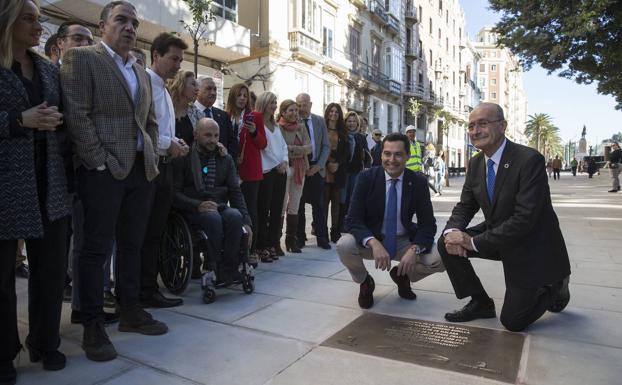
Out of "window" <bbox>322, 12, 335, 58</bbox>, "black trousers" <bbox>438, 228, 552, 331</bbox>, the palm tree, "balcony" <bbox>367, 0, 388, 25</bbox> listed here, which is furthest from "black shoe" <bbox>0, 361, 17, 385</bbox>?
the palm tree

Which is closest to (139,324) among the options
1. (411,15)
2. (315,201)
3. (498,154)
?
(498,154)

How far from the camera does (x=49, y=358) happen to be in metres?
2.48

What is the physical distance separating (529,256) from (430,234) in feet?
2.53

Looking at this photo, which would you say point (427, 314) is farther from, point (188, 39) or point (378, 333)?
point (188, 39)

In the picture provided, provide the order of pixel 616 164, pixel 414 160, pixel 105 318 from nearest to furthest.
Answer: pixel 105 318
pixel 414 160
pixel 616 164

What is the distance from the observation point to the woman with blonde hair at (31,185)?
222cm

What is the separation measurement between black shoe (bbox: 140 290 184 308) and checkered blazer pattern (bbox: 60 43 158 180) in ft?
3.76

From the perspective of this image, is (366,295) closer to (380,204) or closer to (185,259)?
(380,204)

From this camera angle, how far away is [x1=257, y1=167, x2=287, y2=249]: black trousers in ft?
17.2

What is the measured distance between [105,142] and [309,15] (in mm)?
20387

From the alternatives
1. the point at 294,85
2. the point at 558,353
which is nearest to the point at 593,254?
the point at 558,353

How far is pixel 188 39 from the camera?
14477mm

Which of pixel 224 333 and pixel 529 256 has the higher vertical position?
pixel 529 256

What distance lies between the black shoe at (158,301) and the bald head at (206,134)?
1295 mm
